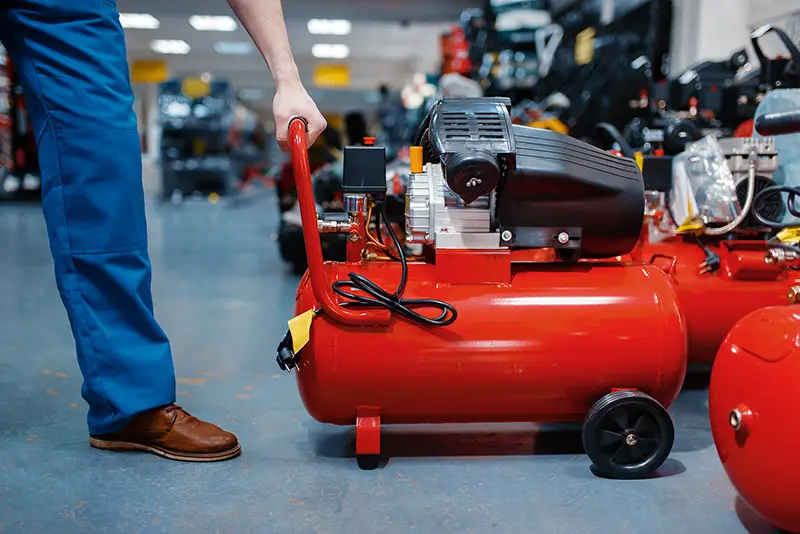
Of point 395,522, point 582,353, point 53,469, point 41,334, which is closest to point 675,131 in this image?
point 582,353

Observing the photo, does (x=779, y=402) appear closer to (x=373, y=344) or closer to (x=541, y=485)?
(x=541, y=485)

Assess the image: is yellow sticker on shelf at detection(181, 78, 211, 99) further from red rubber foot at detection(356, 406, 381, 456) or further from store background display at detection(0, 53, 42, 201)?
red rubber foot at detection(356, 406, 381, 456)

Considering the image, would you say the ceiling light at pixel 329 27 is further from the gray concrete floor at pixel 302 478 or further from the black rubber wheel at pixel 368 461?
the black rubber wheel at pixel 368 461

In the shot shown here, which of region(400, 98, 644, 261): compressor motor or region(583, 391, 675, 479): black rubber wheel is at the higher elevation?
region(400, 98, 644, 261): compressor motor

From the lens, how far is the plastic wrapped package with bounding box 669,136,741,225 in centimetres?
188

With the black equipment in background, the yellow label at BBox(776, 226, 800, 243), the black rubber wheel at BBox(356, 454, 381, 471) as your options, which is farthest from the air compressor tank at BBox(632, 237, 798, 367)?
the black equipment in background

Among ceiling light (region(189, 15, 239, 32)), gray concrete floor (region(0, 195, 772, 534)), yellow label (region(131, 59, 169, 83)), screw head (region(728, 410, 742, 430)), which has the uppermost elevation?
ceiling light (region(189, 15, 239, 32))

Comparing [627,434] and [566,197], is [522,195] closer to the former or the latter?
[566,197]

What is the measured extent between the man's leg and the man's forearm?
255mm

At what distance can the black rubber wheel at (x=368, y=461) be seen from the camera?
148cm

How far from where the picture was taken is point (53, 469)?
1.46 m

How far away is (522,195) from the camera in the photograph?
148 cm

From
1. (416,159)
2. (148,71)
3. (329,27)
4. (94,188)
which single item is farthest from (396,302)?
(148,71)

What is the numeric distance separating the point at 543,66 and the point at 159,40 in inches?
401
